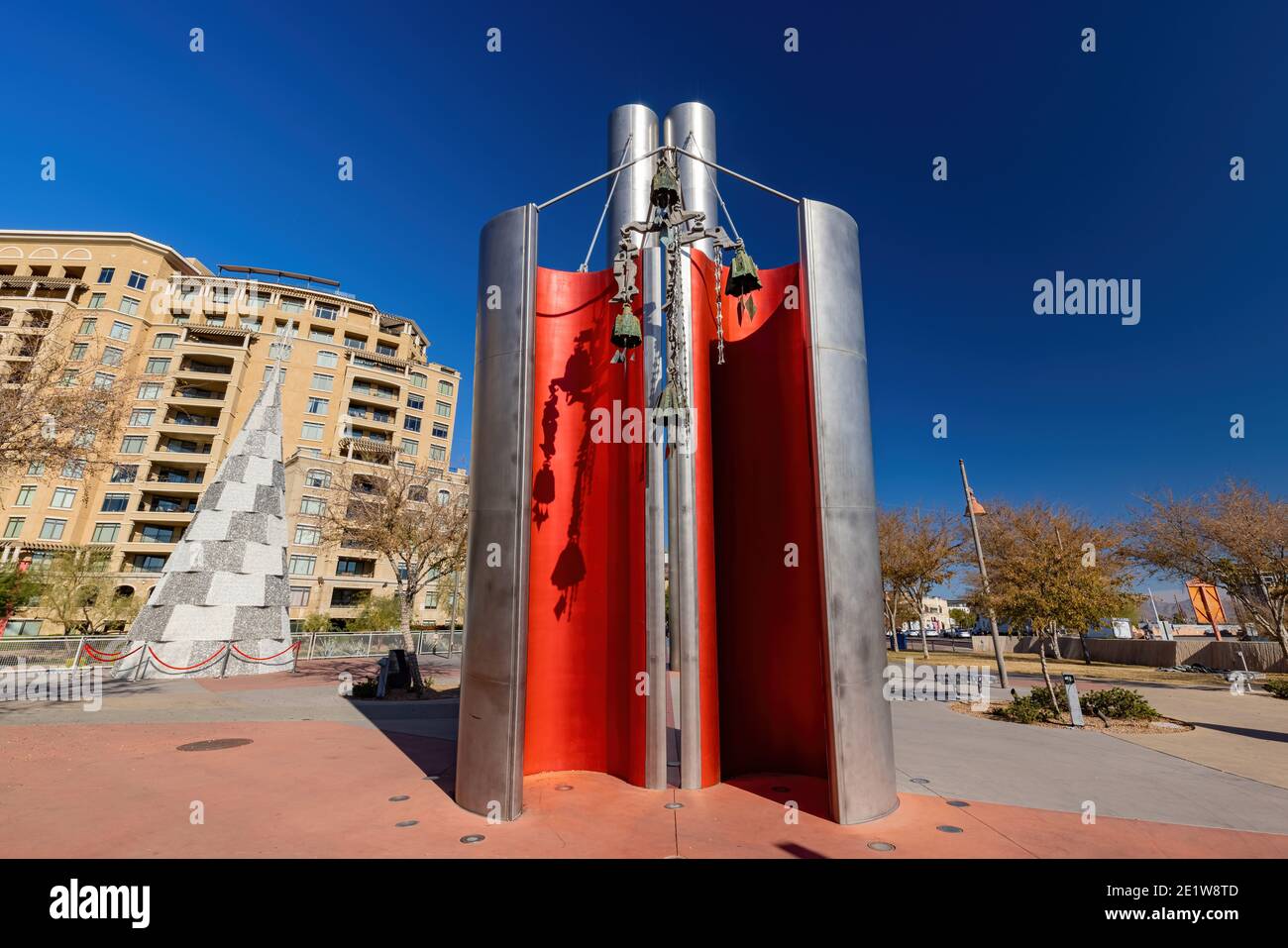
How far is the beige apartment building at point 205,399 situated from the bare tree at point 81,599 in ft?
27.3

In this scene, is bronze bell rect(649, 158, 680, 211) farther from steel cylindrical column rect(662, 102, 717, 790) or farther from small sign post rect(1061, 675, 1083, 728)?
small sign post rect(1061, 675, 1083, 728)

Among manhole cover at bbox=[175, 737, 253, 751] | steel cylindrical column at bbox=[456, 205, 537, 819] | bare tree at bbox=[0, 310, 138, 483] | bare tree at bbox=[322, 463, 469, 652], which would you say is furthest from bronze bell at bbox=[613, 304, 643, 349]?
bare tree at bbox=[322, 463, 469, 652]

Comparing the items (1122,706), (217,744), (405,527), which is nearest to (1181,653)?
(1122,706)

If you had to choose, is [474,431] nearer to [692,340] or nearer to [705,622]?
[692,340]

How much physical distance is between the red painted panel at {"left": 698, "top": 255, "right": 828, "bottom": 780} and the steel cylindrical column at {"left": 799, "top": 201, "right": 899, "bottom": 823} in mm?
851

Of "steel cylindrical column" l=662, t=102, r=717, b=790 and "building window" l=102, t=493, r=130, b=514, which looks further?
"building window" l=102, t=493, r=130, b=514

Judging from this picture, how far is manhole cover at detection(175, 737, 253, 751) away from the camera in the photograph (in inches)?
413

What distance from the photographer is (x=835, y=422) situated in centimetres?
764

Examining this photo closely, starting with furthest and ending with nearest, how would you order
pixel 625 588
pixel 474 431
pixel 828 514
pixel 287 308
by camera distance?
pixel 287 308
pixel 625 588
pixel 474 431
pixel 828 514

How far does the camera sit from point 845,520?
743 cm

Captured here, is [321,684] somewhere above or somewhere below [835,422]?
below

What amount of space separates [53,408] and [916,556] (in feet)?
122
